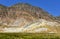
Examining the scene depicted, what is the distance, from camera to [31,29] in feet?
504

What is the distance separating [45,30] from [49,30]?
132 inches

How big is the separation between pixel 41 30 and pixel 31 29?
39.7 ft

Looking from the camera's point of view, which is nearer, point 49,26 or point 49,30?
point 49,30

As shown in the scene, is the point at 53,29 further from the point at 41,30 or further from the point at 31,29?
the point at 31,29

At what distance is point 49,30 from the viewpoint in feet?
468

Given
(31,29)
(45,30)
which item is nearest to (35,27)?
(31,29)

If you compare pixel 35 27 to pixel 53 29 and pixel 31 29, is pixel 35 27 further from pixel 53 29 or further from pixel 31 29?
pixel 53 29

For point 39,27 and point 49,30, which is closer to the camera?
point 49,30

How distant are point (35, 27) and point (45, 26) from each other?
1047cm

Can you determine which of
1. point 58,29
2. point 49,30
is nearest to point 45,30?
point 49,30

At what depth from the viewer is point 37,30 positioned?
148000 mm

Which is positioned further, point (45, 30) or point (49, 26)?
point (49, 26)

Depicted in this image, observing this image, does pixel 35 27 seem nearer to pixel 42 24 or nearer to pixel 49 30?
pixel 42 24

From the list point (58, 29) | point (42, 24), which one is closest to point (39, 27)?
point (42, 24)
